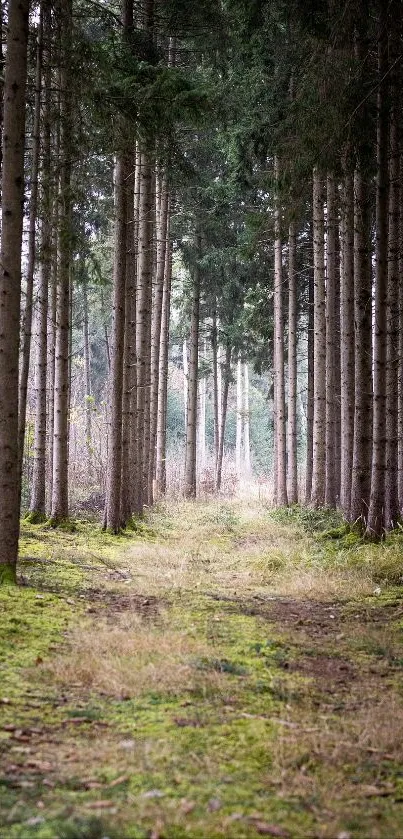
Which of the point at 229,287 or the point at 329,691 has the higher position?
the point at 229,287

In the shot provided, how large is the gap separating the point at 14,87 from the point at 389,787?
7018 millimetres

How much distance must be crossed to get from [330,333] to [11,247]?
33.9 feet

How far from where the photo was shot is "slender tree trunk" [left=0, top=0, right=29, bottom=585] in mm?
7305

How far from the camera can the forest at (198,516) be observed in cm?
349

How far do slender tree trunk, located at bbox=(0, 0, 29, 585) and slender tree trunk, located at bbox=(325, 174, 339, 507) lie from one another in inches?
349

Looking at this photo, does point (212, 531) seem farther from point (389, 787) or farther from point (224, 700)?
point (389, 787)

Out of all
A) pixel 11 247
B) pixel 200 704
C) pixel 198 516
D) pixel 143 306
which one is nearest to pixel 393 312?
pixel 143 306

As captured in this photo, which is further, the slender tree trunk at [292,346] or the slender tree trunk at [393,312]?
the slender tree trunk at [292,346]

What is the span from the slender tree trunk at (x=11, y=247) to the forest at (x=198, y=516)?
0.02m

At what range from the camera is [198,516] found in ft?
59.5

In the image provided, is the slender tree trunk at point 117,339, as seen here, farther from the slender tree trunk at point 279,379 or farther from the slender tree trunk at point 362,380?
the slender tree trunk at point 279,379

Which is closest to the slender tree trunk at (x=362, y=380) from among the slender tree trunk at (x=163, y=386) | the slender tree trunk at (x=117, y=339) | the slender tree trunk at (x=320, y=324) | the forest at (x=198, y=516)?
the forest at (x=198, y=516)

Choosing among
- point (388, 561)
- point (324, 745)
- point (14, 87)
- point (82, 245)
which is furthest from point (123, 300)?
point (324, 745)

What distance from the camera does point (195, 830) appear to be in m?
2.88
